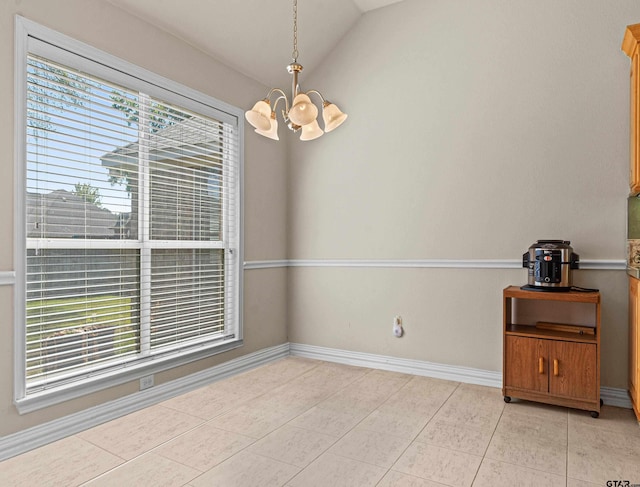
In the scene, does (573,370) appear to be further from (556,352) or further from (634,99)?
(634,99)

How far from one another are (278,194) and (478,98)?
1.96 meters

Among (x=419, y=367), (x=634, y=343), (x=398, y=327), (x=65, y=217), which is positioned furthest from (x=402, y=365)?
(x=65, y=217)

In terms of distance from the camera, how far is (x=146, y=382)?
2.95 m

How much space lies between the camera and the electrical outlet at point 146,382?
2920 millimetres

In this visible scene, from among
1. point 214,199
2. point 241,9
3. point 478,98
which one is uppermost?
point 241,9

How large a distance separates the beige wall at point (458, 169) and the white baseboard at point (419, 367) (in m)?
0.06

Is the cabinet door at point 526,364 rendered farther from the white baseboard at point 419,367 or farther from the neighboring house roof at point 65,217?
the neighboring house roof at point 65,217

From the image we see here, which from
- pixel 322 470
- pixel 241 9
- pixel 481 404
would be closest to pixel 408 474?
pixel 322 470

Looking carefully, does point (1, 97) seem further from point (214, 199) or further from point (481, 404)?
point (481, 404)

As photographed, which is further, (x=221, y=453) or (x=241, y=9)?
(x=241, y=9)

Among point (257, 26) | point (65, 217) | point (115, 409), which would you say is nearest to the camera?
point (65, 217)

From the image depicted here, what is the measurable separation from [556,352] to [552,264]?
58 centimetres

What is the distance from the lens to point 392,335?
3.78 metres

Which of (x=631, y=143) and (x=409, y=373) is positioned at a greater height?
(x=631, y=143)
